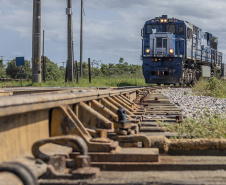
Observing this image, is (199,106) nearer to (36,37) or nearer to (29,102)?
(29,102)

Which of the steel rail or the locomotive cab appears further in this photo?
the locomotive cab

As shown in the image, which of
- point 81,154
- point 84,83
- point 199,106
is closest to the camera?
point 81,154

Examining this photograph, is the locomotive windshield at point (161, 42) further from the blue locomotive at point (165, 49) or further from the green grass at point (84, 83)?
the green grass at point (84, 83)

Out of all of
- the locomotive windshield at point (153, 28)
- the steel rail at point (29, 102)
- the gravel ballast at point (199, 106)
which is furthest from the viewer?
the locomotive windshield at point (153, 28)

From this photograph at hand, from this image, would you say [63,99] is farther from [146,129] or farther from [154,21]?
[154,21]

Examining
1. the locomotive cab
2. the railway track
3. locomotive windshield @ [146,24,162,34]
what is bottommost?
the railway track

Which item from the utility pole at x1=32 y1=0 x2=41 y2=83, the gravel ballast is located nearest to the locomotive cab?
the utility pole at x1=32 y1=0 x2=41 y2=83

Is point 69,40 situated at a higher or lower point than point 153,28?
lower

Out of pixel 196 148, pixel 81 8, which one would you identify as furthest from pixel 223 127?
pixel 81 8

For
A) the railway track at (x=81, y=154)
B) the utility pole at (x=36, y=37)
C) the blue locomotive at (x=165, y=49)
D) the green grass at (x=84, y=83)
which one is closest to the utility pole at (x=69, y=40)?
the green grass at (x=84, y=83)

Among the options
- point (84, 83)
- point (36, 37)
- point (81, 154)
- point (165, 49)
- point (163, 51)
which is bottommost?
point (81, 154)

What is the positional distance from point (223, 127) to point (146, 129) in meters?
0.90

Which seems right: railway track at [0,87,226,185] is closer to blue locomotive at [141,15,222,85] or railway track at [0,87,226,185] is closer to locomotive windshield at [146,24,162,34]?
blue locomotive at [141,15,222,85]

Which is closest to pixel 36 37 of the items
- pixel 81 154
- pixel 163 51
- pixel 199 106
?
pixel 163 51
